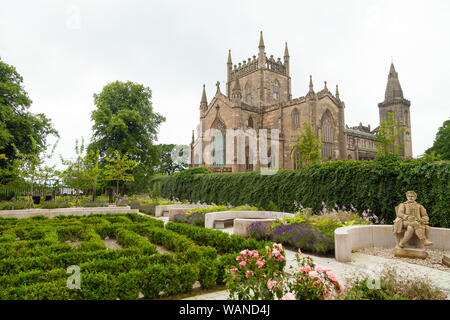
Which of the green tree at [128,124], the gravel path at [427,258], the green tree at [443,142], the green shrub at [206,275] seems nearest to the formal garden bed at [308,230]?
the gravel path at [427,258]

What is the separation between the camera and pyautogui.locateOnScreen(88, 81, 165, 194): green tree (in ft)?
90.5

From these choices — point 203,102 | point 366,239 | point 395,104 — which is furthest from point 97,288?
point 395,104

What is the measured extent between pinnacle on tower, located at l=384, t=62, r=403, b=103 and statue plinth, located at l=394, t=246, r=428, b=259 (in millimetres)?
65096

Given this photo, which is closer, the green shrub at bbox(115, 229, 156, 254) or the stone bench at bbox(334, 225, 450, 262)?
the green shrub at bbox(115, 229, 156, 254)

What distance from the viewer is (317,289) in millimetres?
3312

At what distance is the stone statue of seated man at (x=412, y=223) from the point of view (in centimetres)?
664

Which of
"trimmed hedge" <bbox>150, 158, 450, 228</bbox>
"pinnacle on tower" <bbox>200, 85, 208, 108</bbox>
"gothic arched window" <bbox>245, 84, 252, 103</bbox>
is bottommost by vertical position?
"trimmed hedge" <bbox>150, 158, 450, 228</bbox>

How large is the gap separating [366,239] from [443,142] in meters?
39.5

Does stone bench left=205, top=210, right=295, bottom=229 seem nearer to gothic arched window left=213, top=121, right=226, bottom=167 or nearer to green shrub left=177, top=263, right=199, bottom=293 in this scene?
green shrub left=177, top=263, right=199, bottom=293

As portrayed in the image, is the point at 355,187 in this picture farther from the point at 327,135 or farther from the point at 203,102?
the point at 203,102

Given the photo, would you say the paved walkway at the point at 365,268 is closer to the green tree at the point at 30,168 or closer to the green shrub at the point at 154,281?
the green shrub at the point at 154,281

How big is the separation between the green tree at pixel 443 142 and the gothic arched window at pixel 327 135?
13.8 m

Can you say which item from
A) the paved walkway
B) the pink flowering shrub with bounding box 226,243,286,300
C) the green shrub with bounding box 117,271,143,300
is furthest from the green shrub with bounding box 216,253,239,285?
the green shrub with bounding box 117,271,143,300

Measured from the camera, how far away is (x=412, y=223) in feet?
22.0
